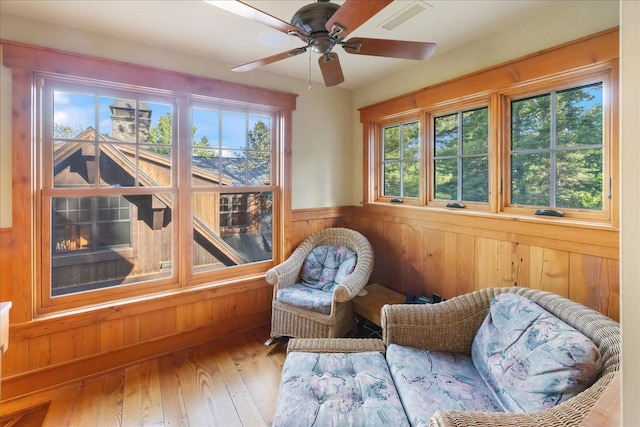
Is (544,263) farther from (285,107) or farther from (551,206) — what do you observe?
(285,107)

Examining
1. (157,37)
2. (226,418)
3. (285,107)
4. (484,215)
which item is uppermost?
(157,37)

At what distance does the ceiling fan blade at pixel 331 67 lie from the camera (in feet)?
5.49

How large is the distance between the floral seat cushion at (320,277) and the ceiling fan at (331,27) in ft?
5.47

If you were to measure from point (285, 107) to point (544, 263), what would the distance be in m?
2.49

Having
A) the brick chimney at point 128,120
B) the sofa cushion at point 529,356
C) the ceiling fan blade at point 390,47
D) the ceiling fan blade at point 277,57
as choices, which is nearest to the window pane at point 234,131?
the brick chimney at point 128,120

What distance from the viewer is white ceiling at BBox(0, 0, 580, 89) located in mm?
1845

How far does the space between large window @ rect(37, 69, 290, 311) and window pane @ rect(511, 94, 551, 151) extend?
81.1 inches

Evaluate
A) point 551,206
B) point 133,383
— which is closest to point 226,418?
point 133,383

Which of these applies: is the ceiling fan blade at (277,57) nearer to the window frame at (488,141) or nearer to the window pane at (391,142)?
the window frame at (488,141)

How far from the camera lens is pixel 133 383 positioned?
2.14 metres

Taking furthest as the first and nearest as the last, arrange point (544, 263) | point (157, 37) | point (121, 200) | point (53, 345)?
point (121, 200), point (157, 37), point (53, 345), point (544, 263)

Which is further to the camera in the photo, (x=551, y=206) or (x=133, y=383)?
(x=133, y=383)

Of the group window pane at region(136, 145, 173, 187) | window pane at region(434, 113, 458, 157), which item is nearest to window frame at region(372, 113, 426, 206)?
window pane at region(434, 113, 458, 157)

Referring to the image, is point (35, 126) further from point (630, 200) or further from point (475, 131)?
point (475, 131)
